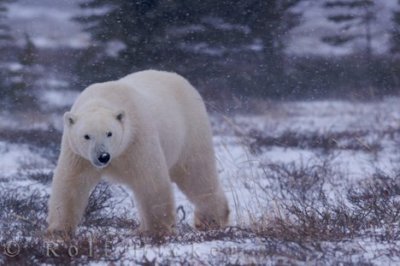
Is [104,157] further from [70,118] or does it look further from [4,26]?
[4,26]

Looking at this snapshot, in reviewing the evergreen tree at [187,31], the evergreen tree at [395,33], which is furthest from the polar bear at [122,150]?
the evergreen tree at [395,33]

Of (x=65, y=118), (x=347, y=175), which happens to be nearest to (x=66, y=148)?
(x=65, y=118)

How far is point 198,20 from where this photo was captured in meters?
19.8

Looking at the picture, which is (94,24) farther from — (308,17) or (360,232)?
(360,232)

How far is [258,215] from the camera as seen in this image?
5.47 metres

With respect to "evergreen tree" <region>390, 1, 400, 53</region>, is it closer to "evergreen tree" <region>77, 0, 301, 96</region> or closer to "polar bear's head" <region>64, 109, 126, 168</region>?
"evergreen tree" <region>77, 0, 301, 96</region>

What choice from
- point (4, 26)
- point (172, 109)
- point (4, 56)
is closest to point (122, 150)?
point (172, 109)

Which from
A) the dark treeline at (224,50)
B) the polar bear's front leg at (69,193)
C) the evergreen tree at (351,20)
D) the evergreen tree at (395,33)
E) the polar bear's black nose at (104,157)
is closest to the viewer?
the polar bear's black nose at (104,157)

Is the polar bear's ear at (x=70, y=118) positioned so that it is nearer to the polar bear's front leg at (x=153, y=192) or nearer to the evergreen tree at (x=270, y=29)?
the polar bear's front leg at (x=153, y=192)

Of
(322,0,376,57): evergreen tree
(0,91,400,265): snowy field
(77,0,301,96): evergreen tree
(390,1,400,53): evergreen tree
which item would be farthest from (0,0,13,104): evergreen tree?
(390,1,400,53): evergreen tree

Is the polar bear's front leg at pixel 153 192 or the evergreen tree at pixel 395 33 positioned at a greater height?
the polar bear's front leg at pixel 153 192

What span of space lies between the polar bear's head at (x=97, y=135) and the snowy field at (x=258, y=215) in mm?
394

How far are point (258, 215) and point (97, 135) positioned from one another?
131cm

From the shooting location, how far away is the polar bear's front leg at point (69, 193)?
16.1 feet
